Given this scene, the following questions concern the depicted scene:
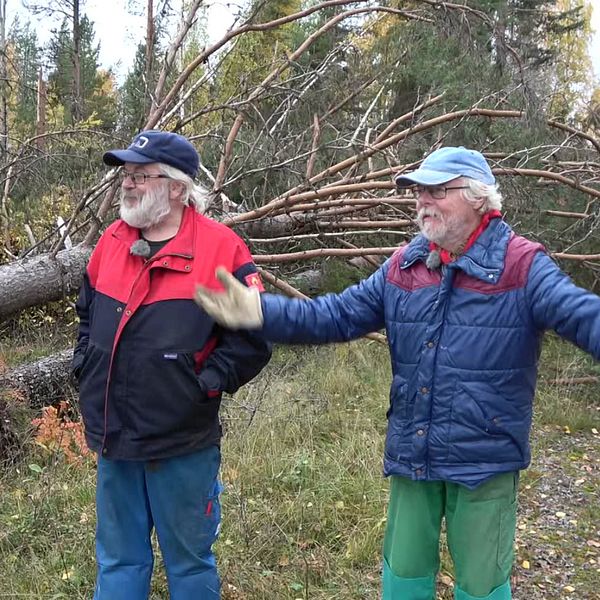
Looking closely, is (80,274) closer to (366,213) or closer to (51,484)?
(51,484)

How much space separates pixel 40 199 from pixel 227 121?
7.04 feet

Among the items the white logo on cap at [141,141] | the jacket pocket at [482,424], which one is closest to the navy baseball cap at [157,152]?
the white logo on cap at [141,141]

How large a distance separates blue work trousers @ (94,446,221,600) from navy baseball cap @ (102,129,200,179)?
1.07 m

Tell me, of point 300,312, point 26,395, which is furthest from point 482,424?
point 26,395

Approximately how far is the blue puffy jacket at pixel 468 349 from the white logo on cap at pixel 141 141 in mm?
753

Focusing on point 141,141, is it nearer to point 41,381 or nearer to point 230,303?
point 230,303

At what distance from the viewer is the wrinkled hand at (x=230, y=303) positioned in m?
2.08

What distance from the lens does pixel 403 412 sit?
220cm

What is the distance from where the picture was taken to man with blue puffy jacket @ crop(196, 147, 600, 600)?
80.1 inches

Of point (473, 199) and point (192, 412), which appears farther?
point (192, 412)

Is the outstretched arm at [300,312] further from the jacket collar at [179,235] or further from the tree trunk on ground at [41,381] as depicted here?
the tree trunk on ground at [41,381]

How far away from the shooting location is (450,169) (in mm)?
2094

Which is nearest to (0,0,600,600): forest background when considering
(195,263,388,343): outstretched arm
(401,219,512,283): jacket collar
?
(195,263,388,343): outstretched arm

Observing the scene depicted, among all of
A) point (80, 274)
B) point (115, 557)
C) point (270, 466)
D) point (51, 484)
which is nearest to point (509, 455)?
point (115, 557)
